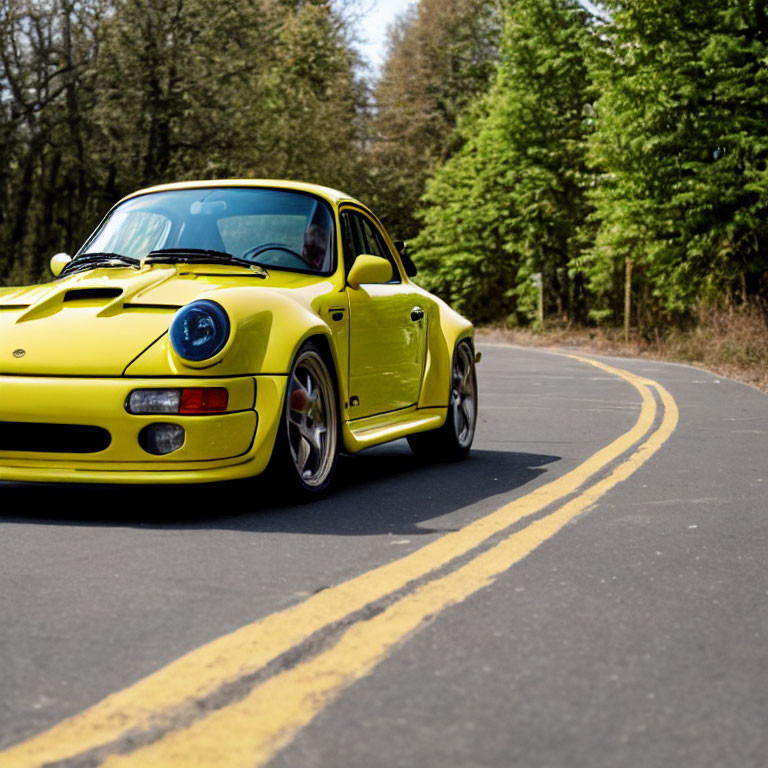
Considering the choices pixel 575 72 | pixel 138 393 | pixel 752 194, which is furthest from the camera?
pixel 575 72

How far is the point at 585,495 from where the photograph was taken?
278 inches

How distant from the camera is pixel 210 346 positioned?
19.9 feet

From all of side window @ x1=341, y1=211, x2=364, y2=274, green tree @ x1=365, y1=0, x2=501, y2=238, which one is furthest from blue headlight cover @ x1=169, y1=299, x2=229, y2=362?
green tree @ x1=365, y1=0, x2=501, y2=238

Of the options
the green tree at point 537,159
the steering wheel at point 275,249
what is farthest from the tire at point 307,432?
the green tree at point 537,159

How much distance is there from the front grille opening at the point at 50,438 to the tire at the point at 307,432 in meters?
0.79

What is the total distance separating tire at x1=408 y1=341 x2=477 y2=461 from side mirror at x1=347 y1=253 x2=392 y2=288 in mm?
1421

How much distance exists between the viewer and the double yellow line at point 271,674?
303 cm

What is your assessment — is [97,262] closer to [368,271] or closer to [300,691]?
[368,271]

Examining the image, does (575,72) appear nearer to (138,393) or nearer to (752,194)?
(752,194)

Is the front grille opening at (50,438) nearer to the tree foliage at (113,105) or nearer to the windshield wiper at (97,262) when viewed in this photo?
the windshield wiper at (97,262)

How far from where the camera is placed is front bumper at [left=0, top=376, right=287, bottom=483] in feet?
19.7

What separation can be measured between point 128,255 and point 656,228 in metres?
19.2

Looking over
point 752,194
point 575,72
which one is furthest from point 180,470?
point 575,72

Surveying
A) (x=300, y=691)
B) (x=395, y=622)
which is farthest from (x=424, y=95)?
(x=300, y=691)
